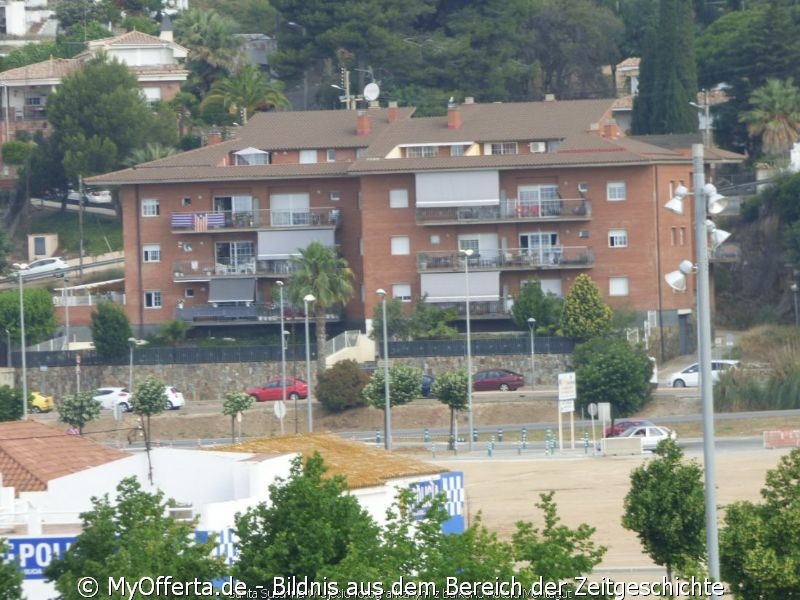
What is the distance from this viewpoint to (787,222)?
90688 mm

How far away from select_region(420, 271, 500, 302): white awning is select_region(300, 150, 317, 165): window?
9.05 metres

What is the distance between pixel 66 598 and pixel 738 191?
77378 mm

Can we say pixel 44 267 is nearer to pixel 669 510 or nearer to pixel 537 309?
pixel 537 309

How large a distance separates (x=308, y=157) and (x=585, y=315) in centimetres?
1788

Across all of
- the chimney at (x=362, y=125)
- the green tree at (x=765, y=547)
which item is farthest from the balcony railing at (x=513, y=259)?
the green tree at (x=765, y=547)

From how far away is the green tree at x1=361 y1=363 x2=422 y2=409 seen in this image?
72188 mm

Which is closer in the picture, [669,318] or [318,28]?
[669,318]

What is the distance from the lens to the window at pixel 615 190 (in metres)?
86.9

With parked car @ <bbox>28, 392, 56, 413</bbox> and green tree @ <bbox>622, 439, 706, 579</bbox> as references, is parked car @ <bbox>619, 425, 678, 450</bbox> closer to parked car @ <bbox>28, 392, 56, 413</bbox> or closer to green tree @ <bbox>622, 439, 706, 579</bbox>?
parked car @ <bbox>28, 392, 56, 413</bbox>

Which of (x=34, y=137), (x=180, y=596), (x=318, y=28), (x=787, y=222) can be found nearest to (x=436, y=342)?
(x=787, y=222)

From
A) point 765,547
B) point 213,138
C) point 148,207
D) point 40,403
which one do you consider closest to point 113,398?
point 40,403

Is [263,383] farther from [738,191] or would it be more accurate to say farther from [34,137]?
[34,137]

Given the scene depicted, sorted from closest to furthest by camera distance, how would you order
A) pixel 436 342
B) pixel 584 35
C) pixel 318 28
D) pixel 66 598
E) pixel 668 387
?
pixel 66 598 < pixel 668 387 < pixel 436 342 < pixel 318 28 < pixel 584 35

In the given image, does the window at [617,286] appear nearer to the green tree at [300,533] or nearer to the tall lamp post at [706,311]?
the green tree at [300,533]
